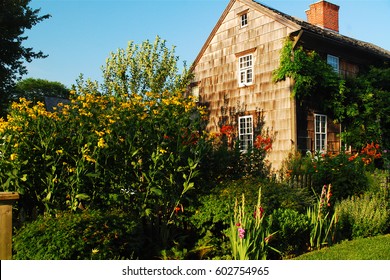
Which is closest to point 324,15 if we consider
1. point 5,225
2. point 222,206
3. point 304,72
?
point 304,72

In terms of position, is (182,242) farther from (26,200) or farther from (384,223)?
(384,223)

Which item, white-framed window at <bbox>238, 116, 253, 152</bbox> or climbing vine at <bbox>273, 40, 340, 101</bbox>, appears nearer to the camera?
climbing vine at <bbox>273, 40, 340, 101</bbox>

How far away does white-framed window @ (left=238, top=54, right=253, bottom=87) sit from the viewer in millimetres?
18766

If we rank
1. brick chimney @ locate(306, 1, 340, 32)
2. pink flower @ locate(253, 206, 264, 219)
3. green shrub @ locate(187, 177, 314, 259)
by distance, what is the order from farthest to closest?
brick chimney @ locate(306, 1, 340, 32), green shrub @ locate(187, 177, 314, 259), pink flower @ locate(253, 206, 264, 219)

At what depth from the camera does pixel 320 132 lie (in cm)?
1739

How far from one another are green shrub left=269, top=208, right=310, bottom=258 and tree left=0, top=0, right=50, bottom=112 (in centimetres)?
2167

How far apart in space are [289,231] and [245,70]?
13.1m

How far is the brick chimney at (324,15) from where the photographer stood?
20688mm

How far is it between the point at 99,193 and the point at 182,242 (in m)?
1.80

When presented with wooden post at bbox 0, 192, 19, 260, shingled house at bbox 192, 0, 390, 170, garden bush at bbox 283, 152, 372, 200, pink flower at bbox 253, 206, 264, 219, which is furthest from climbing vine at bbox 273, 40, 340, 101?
wooden post at bbox 0, 192, 19, 260

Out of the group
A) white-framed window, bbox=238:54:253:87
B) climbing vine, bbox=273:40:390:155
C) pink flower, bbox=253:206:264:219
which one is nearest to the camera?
pink flower, bbox=253:206:264:219

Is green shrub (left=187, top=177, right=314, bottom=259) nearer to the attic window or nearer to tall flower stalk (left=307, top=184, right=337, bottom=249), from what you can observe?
tall flower stalk (left=307, top=184, right=337, bottom=249)

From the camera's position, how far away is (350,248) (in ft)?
23.3

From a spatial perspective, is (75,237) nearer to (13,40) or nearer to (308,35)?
(308,35)
